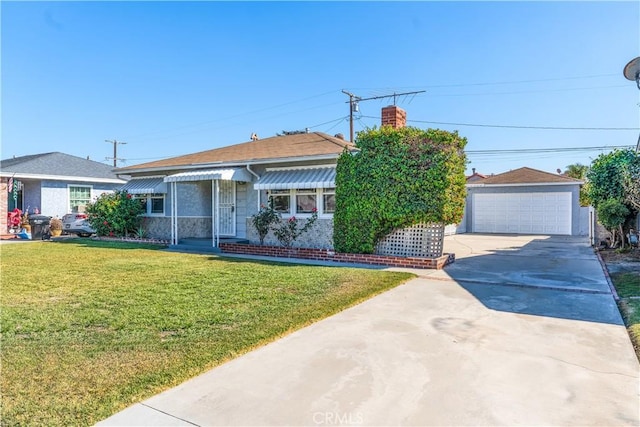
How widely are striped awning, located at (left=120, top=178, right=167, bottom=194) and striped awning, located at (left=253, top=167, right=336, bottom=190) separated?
601 centimetres

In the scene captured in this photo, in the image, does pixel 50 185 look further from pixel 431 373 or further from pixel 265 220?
pixel 431 373

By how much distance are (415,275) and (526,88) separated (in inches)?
887

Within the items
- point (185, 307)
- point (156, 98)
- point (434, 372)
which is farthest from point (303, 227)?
point (156, 98)

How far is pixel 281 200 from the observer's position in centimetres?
1548

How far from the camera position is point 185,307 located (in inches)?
267

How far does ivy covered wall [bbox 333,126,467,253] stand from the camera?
1166 centimetres

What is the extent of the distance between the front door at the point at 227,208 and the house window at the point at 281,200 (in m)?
2.45

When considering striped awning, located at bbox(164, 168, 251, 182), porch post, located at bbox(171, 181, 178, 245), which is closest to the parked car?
porch post, located at bbox(171, 181, 178, 245)

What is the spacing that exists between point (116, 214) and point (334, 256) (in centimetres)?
1212

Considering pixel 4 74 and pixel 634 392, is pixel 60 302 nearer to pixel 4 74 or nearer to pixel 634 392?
pixel 634 392

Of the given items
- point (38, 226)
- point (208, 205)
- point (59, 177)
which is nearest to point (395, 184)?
point (208, 205)

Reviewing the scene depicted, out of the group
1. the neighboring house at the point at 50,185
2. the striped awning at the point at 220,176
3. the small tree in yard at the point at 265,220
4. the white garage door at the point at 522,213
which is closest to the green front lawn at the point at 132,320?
the small tree in yard at the point at 265,220

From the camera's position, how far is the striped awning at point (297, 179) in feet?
45.3

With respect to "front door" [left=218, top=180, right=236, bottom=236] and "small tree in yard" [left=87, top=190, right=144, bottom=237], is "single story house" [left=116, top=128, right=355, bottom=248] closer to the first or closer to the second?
"front door" [left=218, top=180, right=236, bottom=236]
